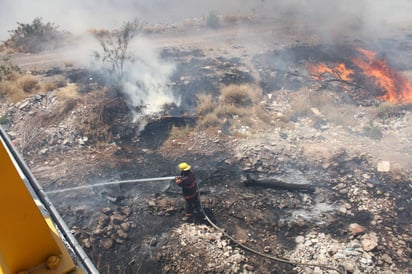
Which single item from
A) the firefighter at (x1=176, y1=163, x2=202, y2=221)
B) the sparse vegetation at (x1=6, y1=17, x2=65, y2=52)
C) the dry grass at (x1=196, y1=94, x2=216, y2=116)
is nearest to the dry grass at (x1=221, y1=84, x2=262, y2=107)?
→ the dry grass at (x1=196, y1=94, x2=216, y2=116)

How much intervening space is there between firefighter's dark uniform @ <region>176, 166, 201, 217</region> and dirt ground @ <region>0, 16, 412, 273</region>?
30cm

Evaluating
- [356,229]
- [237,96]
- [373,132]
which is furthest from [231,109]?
[356,229]

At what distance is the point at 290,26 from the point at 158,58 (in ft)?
30.7

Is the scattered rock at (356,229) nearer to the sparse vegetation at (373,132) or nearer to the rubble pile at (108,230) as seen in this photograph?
the sparse vegetation at (373,132)

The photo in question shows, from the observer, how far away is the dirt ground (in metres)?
6.11

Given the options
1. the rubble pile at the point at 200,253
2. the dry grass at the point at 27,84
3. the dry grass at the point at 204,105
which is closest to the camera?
the rubble pile at the point at 200,253

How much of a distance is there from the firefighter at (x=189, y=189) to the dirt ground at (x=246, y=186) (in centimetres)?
27

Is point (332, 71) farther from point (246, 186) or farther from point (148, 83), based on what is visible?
point (246, 186)

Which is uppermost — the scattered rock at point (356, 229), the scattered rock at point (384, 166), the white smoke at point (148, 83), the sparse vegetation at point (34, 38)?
the sparse vegetation at point (34, 38)

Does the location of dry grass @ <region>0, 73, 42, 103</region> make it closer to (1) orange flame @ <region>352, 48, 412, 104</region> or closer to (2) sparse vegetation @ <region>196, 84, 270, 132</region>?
(2) sparse vegetation @ <region>196, 84, 270, 132</region>

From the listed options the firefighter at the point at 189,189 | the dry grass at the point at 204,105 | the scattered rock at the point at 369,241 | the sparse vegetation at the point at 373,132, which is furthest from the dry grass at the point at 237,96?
the scattered rock at the point at 369,241

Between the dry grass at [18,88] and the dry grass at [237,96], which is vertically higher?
the dry grass at [18,88]

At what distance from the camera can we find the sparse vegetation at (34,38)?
53.2ft

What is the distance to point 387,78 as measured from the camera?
41.7ft
